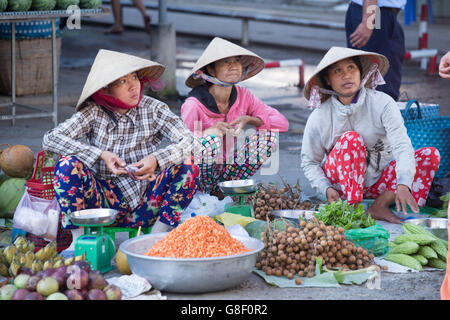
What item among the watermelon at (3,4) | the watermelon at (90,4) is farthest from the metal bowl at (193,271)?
the watermelon at (90,4)

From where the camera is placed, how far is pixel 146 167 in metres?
3.34

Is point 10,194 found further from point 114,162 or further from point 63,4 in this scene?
point 63,4

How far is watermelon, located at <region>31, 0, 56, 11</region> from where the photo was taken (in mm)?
5031

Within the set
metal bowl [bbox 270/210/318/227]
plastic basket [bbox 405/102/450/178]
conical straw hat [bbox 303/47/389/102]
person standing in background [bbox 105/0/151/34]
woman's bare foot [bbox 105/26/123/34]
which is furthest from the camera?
woman's bare foot [bbox 105/26/123/34]

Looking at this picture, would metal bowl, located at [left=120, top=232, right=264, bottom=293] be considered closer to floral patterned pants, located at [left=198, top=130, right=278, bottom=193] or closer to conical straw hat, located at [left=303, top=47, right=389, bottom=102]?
floral patterned pants, located at [left=198, top=130, right=278, bottom=193]

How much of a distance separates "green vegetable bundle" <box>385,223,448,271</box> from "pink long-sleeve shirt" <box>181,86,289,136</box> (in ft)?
3.92

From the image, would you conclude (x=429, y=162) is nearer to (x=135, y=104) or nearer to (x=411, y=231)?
(x=411, y=231)

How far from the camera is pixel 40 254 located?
3.08m

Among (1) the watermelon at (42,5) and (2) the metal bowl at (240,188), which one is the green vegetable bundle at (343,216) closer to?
(2) the metal bowl at (240,188)

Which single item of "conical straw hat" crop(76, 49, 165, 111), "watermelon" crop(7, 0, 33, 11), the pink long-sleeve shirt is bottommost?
the pink long-sleeve shirt

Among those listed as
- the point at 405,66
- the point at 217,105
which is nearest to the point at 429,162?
the point at 217,105

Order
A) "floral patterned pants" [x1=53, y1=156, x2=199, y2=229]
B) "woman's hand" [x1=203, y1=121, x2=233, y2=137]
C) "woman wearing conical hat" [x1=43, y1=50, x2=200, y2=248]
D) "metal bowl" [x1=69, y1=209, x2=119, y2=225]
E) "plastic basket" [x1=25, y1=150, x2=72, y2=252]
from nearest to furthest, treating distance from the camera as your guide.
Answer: "metal bowl" [x1=69, y1=209, x2=119, y2=225], "floral patterned pants" [x1=53, y1=156, x2=199, y2=229], "woman wearing conical hat" [x1=43, y1=50, x2=200, y2=248], "plastic basket" [x1=25, y1=150, x2=72, y2=252], "woman's hand" [x1=203, y1=121, x2=233, y2=137]

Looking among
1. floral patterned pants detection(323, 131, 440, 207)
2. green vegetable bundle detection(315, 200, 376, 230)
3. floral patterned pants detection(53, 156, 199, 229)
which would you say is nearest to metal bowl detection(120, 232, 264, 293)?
floral patterned pants detection(53, 156, 199, 229)

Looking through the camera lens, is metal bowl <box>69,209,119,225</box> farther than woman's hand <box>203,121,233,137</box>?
No
